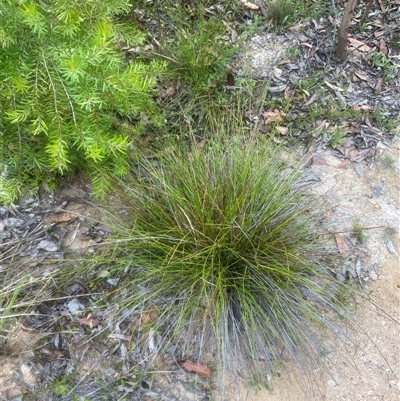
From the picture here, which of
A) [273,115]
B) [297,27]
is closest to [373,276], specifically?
[273,115]

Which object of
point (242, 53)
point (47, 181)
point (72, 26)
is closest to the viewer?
point (72, 26)

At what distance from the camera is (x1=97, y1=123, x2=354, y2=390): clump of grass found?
2088 millimetres

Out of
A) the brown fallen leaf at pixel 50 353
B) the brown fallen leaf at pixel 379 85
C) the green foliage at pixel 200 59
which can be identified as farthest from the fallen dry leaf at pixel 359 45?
the brown fallen leaf at pixel 50 353

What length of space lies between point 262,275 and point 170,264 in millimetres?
490

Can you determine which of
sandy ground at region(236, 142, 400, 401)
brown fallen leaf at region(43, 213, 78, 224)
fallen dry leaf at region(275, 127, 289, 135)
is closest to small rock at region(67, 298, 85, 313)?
brown fallen leaf at region(43, 213, 78, 224)

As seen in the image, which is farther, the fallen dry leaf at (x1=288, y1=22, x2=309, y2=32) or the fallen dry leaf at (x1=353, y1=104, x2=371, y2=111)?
the fallen dry leaf at (x1=288, y1=22, x2=309, y2=32)

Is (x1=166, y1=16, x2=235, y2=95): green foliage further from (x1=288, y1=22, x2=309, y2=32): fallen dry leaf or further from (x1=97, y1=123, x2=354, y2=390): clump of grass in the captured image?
(x1=97, y1=123, x2=354, y2=390): clump of grass

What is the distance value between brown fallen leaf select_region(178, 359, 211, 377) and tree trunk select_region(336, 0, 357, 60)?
2574 millimetres

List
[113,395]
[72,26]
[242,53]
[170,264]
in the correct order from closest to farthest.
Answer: [72,26], [113,395], [170,264], [242,53]

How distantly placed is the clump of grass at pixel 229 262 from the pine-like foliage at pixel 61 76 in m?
0.48

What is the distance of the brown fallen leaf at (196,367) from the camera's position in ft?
6.90

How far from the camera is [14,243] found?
2508 millimetres

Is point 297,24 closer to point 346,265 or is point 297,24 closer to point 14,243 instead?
point 346,265

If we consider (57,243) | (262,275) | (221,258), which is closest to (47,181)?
(57,243)
